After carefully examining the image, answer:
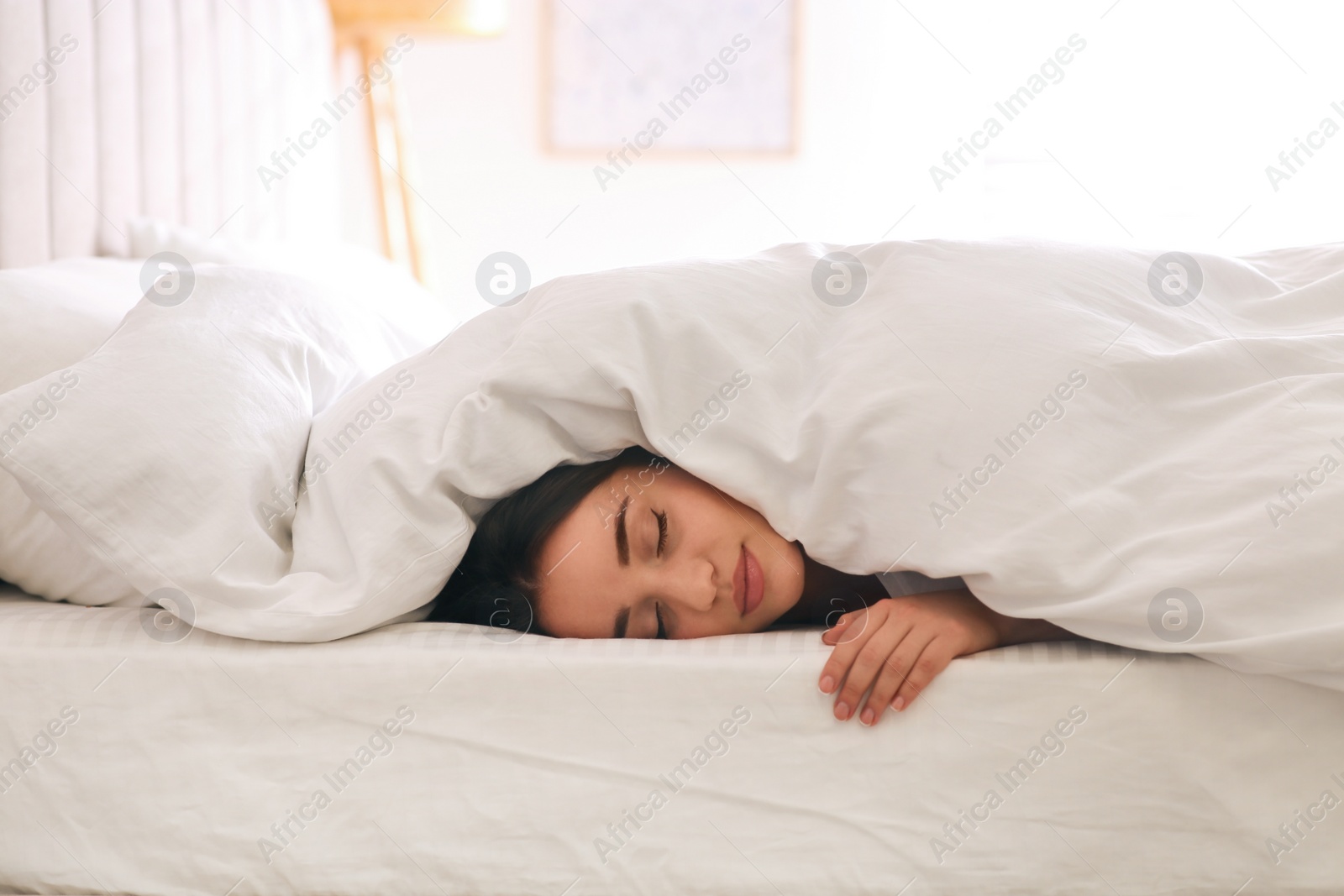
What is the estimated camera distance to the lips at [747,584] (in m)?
0.90

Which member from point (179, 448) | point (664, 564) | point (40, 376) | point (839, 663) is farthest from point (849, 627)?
point (40, 376)

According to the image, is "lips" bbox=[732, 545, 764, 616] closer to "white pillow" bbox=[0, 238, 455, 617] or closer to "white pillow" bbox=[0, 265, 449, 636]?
"white pillow" bbox=[0, 265, 449, 636]

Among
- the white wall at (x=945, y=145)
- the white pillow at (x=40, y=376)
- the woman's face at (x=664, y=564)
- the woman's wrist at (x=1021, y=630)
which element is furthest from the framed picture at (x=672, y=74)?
the woman's wrist at (x=1021, y=630)

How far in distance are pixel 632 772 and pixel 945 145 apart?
8.97 ft

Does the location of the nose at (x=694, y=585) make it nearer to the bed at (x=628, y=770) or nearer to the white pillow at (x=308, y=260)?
the bed at (x=628, y=770)

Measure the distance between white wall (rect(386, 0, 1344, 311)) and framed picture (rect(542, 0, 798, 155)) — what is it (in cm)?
6

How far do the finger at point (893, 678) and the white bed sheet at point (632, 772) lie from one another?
0.02 meters

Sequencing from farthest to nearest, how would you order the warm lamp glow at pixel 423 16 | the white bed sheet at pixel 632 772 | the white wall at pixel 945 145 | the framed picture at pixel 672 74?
the framed picture at pixel 672 74 → the white wall at pixel 945 145 → the warm lamp glow at pixel 423 16 → the white bed sheet at pixel 632 772

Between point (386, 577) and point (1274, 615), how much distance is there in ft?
2.13

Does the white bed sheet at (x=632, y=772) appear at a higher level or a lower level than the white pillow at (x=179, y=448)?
lower

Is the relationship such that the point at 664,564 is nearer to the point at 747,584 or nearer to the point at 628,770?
the point at 747,584

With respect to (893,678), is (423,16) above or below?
above

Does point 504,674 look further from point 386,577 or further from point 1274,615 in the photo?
point 1274,615

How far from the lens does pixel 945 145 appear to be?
3102 mm
